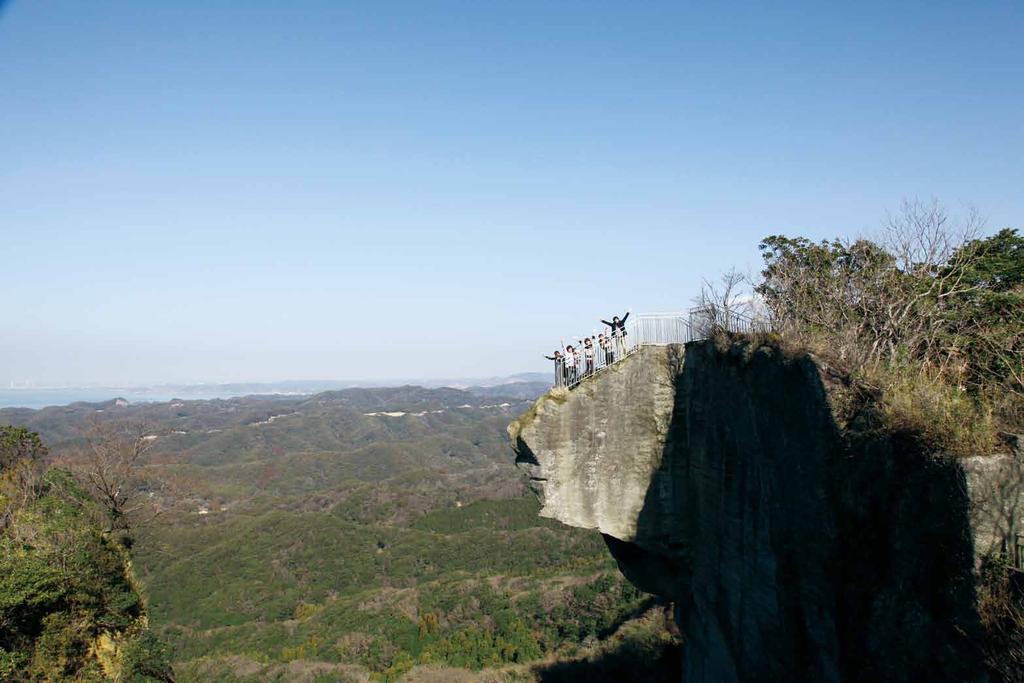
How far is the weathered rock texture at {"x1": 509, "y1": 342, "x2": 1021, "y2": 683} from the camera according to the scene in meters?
7.35

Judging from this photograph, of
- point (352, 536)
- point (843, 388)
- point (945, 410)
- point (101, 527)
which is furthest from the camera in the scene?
point (352, 536)

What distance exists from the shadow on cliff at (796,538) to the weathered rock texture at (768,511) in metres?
0.03

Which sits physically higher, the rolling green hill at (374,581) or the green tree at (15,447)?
the green tree at (15,447)

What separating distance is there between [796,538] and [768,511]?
3.87ft

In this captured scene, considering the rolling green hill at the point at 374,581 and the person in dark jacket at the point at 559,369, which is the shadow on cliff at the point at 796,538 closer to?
the person in dark jacket at the point at 559,369

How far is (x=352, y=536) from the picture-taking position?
76.6 m

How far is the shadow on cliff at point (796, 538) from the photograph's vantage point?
24.3 ft

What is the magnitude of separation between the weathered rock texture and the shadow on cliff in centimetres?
3

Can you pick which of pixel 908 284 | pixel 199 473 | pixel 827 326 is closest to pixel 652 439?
pixel 827 326

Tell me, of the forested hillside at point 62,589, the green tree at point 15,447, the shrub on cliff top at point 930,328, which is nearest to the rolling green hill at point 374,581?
the green tree at point 15,447

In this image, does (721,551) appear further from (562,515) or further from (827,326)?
(827,326)

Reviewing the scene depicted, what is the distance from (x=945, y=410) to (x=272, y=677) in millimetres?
39740

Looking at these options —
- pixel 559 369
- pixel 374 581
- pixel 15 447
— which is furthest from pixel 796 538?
pixel 374 581

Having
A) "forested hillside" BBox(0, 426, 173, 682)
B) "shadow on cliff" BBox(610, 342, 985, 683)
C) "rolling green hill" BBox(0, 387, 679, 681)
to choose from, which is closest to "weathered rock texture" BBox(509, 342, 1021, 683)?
"shadow on cliff" BBox(610, 342, 985, 683)
